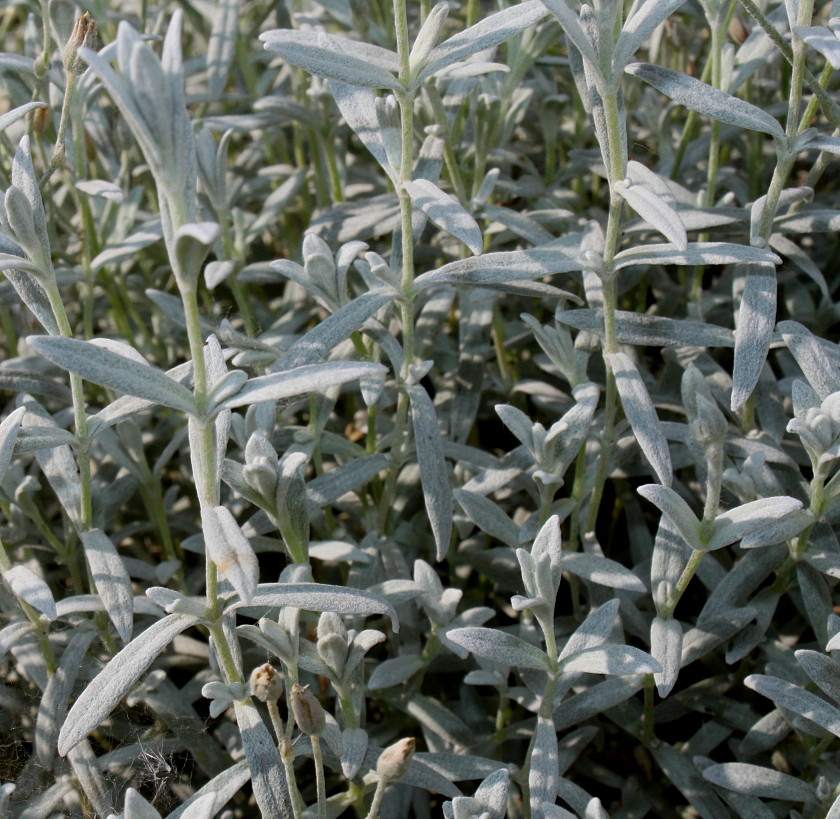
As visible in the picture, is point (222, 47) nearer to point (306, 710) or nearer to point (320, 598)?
point (320, 598)

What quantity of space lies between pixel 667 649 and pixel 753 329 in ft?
1.61

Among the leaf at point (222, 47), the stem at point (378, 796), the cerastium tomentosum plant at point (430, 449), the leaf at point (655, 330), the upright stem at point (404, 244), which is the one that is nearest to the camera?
the stem at point (378, 796)

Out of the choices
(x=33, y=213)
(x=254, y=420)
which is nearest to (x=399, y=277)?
(x=254, y=420)

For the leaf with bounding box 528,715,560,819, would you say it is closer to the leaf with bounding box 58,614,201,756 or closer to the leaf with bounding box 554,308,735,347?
the leaf with bounding box 58,614,201,756

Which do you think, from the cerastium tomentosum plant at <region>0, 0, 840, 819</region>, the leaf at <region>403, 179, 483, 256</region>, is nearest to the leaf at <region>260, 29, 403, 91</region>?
the cerastium tomentosum plant at <region>0, 0, 840, 819</region>

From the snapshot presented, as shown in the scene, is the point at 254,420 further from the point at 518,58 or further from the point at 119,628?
the point at 518,58

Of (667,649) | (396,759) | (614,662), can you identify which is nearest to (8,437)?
(396,759)

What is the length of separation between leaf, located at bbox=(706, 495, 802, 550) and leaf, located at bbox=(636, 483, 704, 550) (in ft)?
0.07

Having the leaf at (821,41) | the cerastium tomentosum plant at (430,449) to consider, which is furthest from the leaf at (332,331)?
the leaf at (821,41)

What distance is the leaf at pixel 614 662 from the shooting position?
3.84ft

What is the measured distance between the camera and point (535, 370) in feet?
6.77

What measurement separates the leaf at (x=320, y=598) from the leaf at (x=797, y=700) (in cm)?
52

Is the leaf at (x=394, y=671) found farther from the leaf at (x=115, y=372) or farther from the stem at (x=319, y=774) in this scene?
the leaf at (x=115, y=372)

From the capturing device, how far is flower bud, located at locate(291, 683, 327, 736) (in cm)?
102
